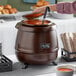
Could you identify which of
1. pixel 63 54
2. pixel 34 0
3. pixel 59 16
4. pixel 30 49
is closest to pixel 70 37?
pixel 63 54

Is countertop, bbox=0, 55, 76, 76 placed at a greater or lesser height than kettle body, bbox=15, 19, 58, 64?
lesser

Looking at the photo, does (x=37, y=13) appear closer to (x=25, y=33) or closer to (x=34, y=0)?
(x=25, y=33)

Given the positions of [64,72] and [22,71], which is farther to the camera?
[22,71]

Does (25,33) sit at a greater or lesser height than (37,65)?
greater

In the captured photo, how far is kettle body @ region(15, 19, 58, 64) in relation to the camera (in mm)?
1226

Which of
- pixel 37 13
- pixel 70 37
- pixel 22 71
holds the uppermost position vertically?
pixel 37 13

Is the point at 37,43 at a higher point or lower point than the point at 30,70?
higher

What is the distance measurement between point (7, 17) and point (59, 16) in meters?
0.52

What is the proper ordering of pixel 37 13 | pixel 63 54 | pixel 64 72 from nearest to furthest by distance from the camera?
pixel 64 72 < pixel 37 13 < pixel 63 54

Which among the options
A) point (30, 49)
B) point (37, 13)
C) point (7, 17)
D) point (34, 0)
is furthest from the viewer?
point (34, 0)

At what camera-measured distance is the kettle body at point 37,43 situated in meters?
1.23

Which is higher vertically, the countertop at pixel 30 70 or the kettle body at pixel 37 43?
the kettle body at pixel 37 43

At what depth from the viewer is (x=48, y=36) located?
124 cm

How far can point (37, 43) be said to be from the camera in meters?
1.22
